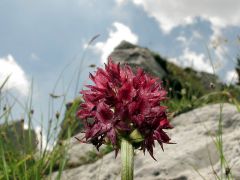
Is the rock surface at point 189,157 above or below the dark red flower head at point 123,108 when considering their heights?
below

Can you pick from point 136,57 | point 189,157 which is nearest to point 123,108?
point 189,157

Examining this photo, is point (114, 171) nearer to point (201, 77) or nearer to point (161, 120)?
point (161, 120)

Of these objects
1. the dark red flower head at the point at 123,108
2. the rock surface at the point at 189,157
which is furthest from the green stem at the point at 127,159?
the rock surface at the point at 189,157

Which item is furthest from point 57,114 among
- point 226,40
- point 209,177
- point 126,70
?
point 226,40

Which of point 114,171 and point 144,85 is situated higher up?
point 144,85

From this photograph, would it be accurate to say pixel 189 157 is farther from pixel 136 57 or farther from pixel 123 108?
pixel 136 57

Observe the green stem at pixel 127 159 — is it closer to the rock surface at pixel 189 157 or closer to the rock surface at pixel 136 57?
the rock surface at pixel 189 157

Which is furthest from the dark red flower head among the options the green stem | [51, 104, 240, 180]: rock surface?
[51, 104, 240, 180]: rock surface
